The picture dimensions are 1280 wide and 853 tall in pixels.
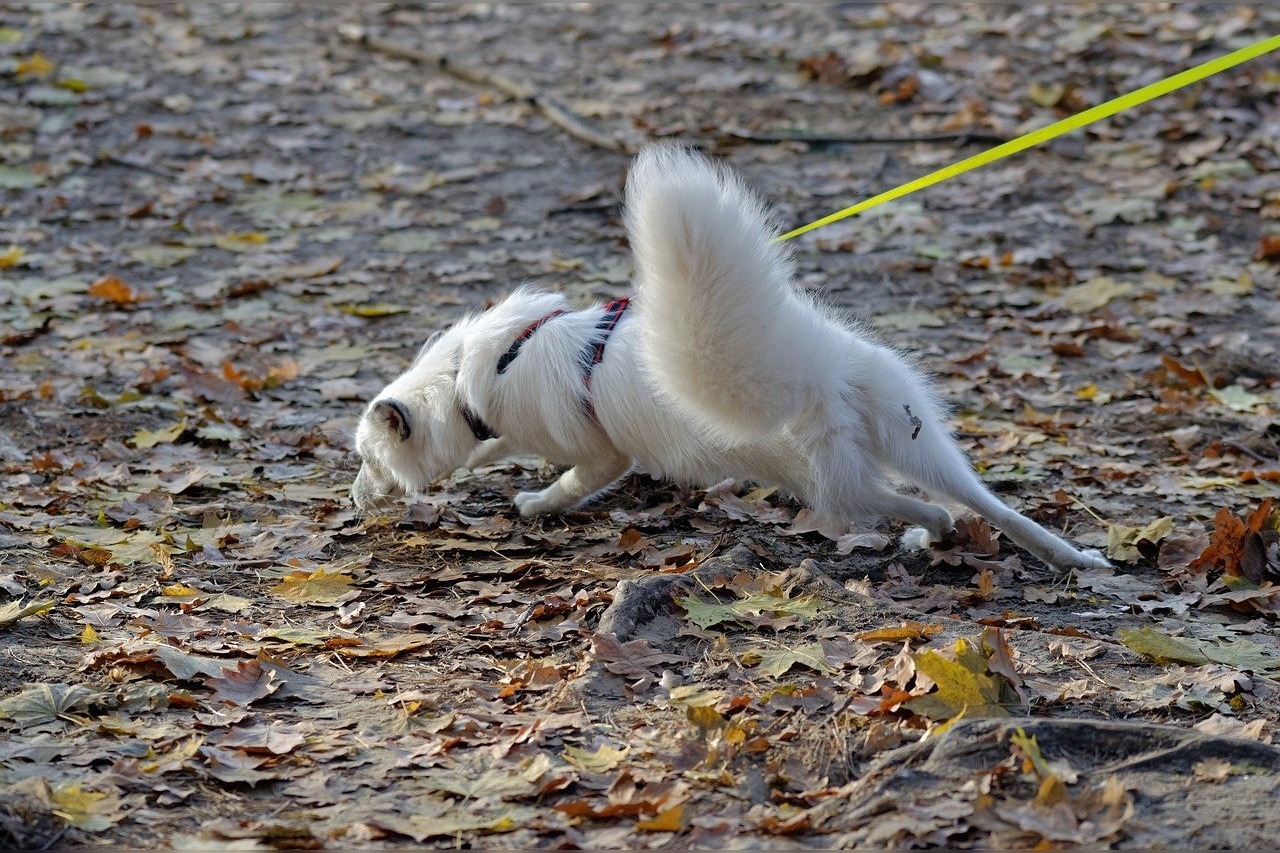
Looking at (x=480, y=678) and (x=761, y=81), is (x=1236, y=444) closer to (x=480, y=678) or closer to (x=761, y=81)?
(x=480, y=678)

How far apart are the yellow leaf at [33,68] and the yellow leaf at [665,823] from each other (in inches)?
417

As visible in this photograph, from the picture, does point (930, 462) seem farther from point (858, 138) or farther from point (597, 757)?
point (858, 138)

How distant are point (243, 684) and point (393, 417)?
1.75m

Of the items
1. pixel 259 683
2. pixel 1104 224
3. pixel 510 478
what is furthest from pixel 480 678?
pixel 1104 224

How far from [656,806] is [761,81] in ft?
29.7

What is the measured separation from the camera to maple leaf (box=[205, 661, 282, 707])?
11.8ft

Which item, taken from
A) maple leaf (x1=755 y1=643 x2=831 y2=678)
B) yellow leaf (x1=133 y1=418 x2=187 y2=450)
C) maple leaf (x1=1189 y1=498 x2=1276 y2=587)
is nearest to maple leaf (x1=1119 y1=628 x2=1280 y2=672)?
maple leaf (x1=1189 y1=498 x2=1276 y2=587)

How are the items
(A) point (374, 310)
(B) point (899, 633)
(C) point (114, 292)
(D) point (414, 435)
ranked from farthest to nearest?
(C) point (114, 292), (A) point (374, 310), (D) point (414, 435), (B) point (899, 633)

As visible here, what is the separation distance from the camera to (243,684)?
3666mm

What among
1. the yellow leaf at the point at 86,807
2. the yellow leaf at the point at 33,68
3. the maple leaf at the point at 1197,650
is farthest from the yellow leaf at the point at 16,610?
the yellow leaf at the point at 33,68

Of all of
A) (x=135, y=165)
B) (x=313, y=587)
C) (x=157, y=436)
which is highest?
(x=135, y=165)

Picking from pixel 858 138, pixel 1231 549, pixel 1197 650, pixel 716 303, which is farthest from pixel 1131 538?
pixel 858 138

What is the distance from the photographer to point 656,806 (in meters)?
2.95

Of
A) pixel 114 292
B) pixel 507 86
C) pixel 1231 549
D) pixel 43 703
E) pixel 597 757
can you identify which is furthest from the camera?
pixel 507 86
